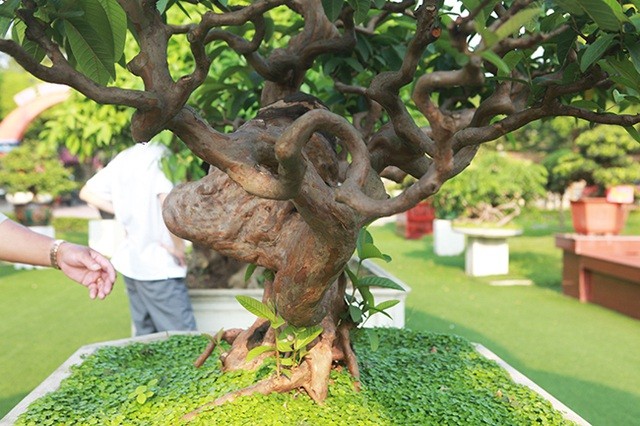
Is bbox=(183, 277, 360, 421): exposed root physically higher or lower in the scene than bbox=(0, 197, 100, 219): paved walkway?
higher

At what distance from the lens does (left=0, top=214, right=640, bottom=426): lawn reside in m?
3.31

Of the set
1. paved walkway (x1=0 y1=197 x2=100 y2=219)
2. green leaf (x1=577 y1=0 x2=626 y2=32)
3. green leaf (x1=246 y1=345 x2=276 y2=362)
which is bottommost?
paved walkway (x1=0 y1=197 x2=100 y2=219)

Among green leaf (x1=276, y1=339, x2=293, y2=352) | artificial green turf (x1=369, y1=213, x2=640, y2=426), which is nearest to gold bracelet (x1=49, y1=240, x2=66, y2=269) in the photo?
green leaf (x1=276, y1=339, x2=293, y2=352)

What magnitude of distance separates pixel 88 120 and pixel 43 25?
10.3ft

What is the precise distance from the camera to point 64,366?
216 centimetres

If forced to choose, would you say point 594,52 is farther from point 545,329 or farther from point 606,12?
point 545,329

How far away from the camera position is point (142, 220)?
3.18 m

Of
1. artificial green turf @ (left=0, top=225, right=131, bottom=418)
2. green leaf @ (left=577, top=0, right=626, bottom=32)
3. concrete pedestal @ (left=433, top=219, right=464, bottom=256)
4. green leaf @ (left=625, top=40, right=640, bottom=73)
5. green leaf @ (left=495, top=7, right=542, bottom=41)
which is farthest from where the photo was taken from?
concrete pedestal @ (left=433, top=219, right=464, bottom=256)

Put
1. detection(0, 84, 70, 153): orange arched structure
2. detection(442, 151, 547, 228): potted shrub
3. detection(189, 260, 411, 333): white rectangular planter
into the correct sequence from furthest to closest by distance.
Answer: detection(0, 84, 70, 153): orange arched structure < detection(442, 151, 547, 228): potted shrub < detection(189, 260, 411, 333): white rectangular planter

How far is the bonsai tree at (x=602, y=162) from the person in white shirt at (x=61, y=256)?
5.89 meters

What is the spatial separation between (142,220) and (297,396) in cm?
168

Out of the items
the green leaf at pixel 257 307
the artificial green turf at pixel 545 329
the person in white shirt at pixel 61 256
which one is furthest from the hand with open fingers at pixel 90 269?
the artificial green turf at pixel 545 329

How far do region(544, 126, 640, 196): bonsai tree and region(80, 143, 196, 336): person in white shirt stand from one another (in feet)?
15.9

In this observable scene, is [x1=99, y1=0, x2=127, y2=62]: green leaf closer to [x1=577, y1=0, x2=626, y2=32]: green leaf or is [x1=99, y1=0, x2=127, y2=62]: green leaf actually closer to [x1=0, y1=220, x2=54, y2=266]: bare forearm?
[x1=0, y1=220, x2=54, y2=266]: bare forearm
